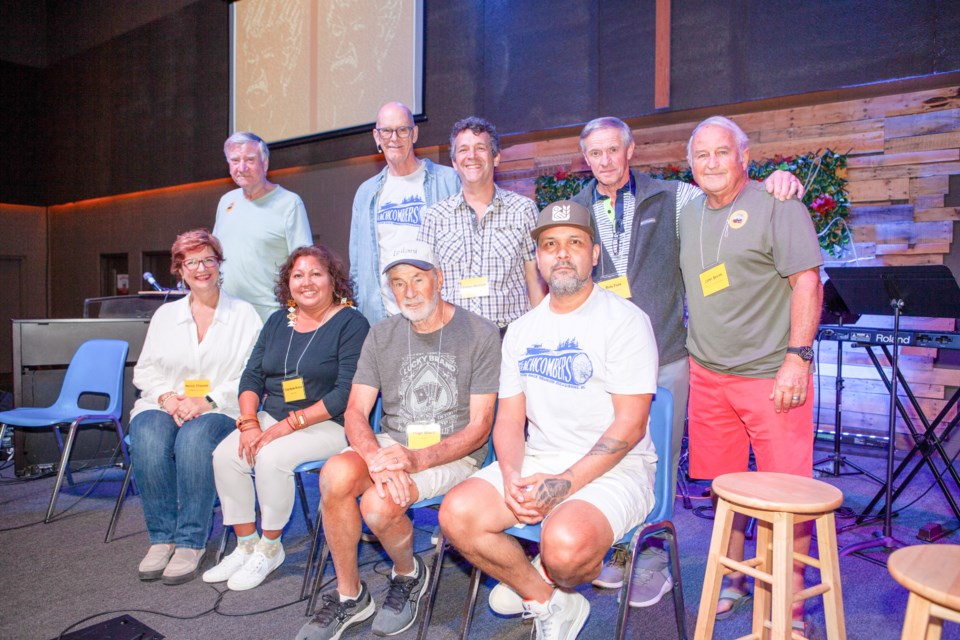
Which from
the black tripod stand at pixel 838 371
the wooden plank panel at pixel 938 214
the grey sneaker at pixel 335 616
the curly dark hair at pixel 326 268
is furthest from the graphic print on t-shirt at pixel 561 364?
the wooden plank panel at pixel 938 214

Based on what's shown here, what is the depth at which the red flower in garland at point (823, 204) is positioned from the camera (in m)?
5.26

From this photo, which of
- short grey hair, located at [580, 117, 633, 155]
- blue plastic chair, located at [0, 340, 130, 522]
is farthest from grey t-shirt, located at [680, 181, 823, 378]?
blue plastic chair, located at [0, 340, 130, 522]

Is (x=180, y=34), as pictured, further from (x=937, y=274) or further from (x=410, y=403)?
(x=937, y=274)

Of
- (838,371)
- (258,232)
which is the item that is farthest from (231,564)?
(838,371)

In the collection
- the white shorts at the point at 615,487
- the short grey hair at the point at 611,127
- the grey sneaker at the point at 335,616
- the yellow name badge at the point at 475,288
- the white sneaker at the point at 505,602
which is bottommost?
the grey sneaker at the point at 335,616

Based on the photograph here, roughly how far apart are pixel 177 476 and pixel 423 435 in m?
1.37

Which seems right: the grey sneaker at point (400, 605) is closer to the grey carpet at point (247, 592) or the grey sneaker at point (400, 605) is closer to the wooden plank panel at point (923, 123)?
the grey carpet at point (247, 592)

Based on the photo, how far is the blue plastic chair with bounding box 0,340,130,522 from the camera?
3.89 m

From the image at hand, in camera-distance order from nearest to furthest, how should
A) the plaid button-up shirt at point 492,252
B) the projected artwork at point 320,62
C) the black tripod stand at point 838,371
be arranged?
1. the plaid button-up shirt at point 492,252
2. the black tripod stand at point 838,371
3. the projected artwork at point 320,62

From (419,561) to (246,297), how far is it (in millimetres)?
1861

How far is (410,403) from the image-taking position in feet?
8.58

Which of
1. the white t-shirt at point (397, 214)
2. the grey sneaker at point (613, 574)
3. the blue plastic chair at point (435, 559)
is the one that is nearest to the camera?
the blue plastic chair at point (435, 559)

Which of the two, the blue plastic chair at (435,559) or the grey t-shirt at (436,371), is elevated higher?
the grey t-shirt at (436,371)

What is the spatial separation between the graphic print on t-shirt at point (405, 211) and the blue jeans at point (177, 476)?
1333 mm
